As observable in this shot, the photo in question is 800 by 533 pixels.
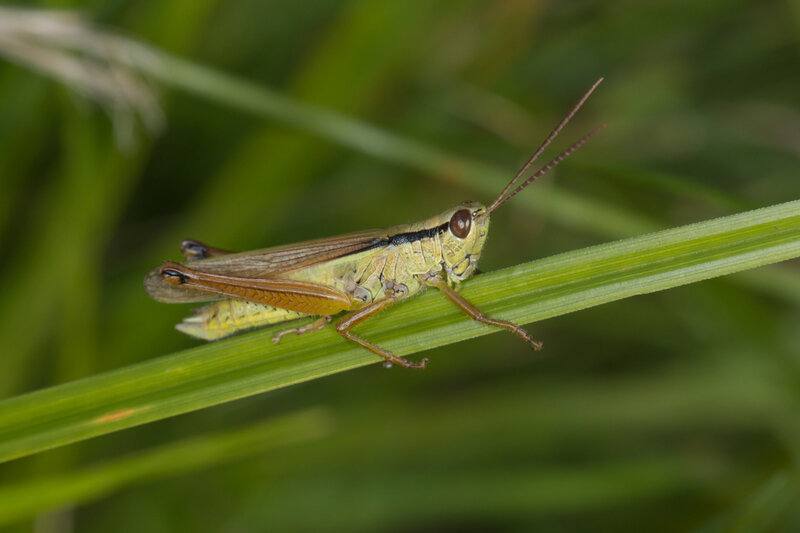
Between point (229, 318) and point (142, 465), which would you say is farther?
point (229, 318)

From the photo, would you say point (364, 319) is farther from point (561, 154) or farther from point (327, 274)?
point (561, 154)

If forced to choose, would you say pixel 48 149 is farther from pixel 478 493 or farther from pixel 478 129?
pixel 478 493

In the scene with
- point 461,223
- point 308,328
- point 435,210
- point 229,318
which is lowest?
point 308,328

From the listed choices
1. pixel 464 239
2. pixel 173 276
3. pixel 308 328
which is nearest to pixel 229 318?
pixel 173 276

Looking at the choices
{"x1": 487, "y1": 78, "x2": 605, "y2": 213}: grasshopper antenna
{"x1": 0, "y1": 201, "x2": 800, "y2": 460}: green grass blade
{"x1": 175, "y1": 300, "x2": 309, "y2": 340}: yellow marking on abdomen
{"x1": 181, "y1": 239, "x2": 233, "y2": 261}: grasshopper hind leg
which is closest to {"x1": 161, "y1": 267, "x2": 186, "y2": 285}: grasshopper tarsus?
{"x1": 175, "y1": 300, "x2": 309, "y2": 340}: yellow marking on abdomen

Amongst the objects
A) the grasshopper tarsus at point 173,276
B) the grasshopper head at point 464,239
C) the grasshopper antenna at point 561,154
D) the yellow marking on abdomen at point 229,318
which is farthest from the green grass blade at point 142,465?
the grasshopper antenna at point 561,154

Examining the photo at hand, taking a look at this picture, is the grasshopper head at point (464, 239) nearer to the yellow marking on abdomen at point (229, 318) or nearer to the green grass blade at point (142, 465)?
the yellow marking on abdomen at point (229, 318)

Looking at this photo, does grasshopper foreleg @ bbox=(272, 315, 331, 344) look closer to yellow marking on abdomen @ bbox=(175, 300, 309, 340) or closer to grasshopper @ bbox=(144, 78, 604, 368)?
grasshopper @ bbox=(144, 78, 604, 368)
